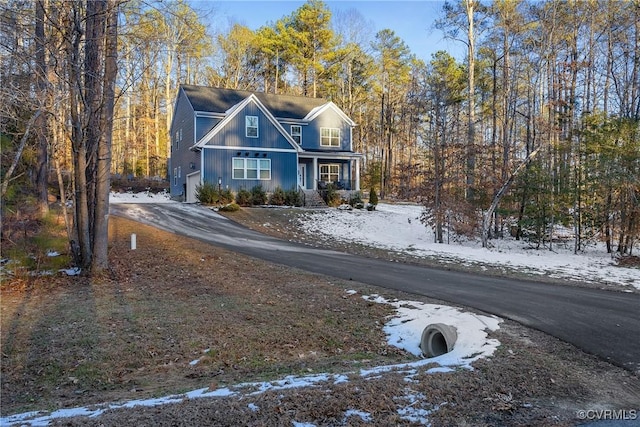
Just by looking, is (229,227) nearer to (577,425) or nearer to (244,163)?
(244,163)

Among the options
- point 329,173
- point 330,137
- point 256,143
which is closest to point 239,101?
point 256,143

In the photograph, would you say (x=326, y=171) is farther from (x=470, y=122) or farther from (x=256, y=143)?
(x=470, y=122)

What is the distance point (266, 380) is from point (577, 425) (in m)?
2.55

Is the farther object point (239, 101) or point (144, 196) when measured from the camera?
point (144, 196)

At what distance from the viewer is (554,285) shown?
910 centimetres

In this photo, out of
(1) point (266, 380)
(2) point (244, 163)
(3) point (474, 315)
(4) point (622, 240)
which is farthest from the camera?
(2) point (244, 163)

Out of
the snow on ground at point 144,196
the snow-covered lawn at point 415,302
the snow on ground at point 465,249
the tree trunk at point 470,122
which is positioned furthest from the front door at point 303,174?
the tree trunk at point 470,122

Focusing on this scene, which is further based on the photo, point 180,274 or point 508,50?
point 508,50

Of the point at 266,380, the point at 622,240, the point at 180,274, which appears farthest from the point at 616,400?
the point at 622,240

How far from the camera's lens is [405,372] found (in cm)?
390

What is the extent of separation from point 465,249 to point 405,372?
12.0m

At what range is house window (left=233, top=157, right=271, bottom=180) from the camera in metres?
25.2

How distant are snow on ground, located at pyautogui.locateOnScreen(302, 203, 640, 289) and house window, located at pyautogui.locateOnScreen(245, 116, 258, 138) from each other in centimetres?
672

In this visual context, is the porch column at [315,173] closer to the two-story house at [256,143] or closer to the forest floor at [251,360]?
the two-story house at [256,143]
